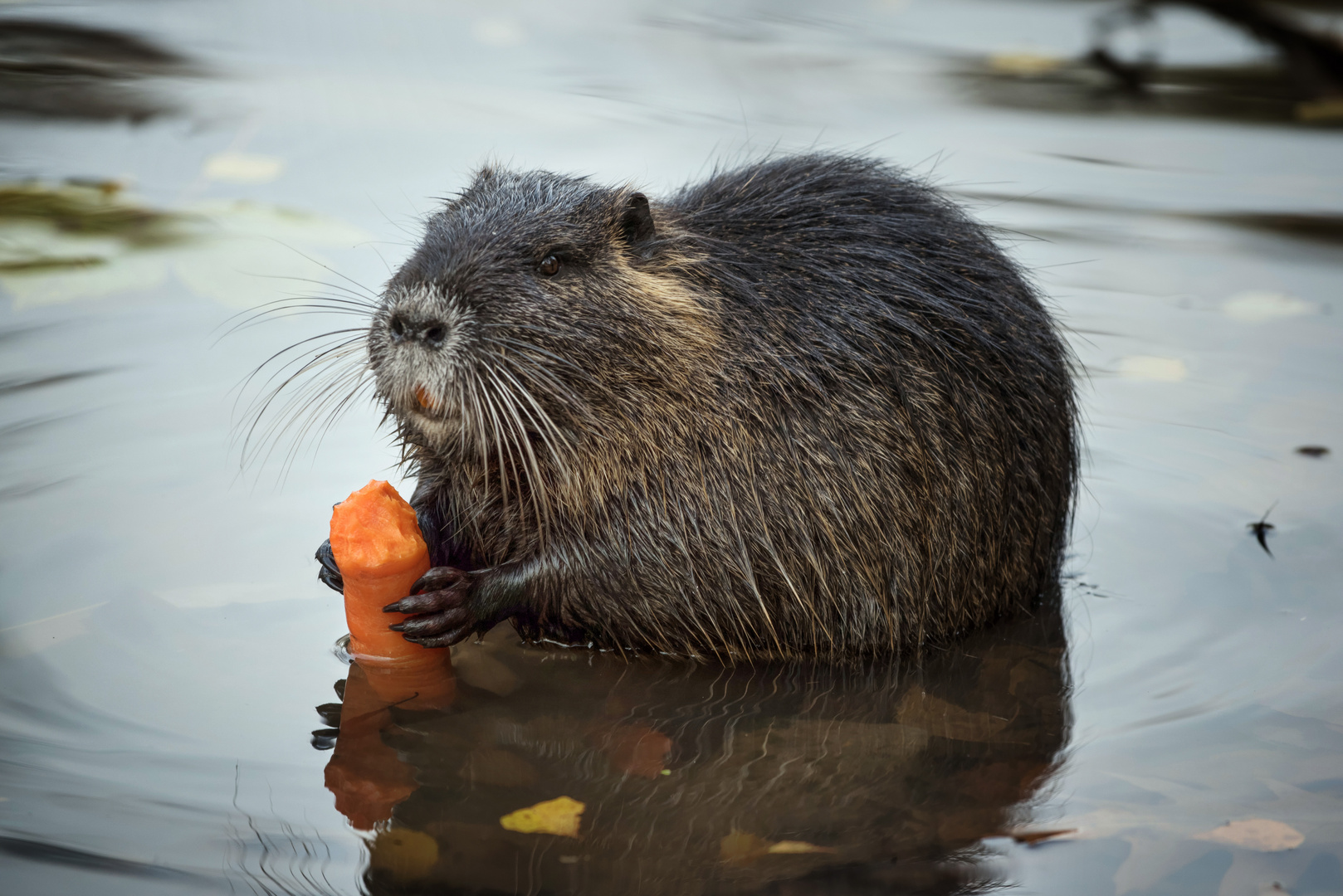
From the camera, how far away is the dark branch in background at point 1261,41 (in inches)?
340

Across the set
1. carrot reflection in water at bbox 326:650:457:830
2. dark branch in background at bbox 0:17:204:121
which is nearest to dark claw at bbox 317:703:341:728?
carrot reflection in water at bbox 326:650:457:830

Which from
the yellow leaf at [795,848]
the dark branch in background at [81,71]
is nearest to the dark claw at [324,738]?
the yellow leaf at [795,848]

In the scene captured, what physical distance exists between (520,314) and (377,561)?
0.68 m

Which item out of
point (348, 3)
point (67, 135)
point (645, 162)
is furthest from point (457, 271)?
point (348, 3)

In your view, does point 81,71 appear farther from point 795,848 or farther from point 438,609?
point 795,848

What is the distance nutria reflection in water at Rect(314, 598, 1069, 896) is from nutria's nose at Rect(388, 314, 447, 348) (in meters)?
0.87

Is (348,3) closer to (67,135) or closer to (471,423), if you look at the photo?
(67,135)

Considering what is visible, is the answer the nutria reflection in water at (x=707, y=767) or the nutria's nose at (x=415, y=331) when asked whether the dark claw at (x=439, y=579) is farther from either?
the nutria's nose at (x=415, y=331)

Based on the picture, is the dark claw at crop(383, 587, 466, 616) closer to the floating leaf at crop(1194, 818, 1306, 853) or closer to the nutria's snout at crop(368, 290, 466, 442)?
the nutria's snout at crop(368, 290, 466, 442)

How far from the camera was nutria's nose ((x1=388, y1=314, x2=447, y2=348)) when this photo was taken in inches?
129

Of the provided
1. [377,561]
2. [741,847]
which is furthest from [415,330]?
[741,847]

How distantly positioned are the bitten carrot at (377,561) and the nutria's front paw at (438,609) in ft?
0.12

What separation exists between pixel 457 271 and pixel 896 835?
1.60 metres

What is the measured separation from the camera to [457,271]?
3342 millimetres
